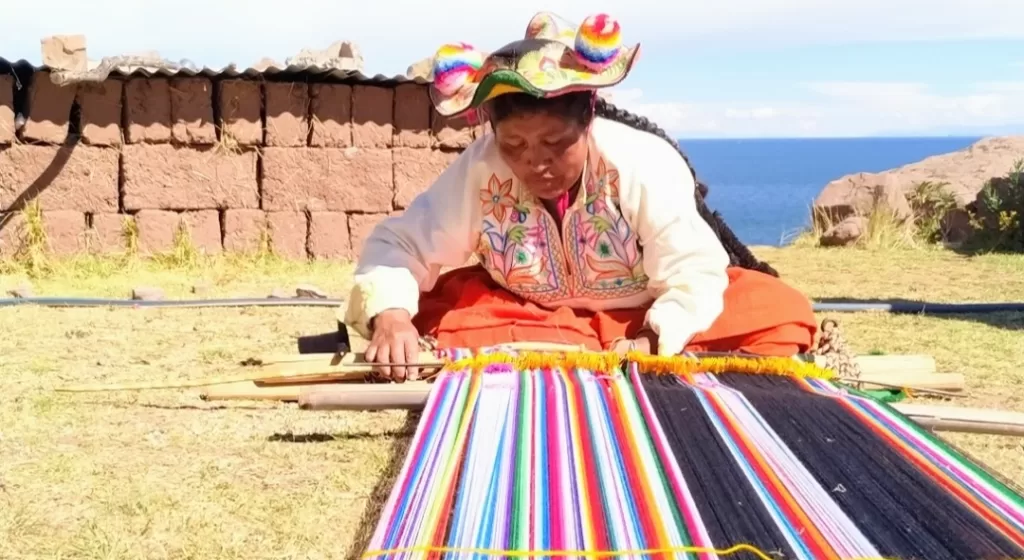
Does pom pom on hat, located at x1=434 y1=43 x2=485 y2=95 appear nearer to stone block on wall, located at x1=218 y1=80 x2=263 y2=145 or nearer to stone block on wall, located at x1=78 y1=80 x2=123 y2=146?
stone block on wall, located at x1=218 y1=80 x2=263 y2=145

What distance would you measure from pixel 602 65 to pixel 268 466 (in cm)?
141

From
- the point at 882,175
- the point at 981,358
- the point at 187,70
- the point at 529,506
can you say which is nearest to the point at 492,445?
the point at 529,506

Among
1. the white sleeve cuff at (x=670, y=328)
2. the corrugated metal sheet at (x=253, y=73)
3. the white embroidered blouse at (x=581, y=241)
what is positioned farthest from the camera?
the corrugated metal sheet at (x=253, y=73)

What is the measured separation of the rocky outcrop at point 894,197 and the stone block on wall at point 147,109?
6.36m

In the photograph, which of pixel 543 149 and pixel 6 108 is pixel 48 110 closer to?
pixel 6 108

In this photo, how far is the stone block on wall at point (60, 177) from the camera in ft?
23.7

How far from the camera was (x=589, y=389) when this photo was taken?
2.65 meters

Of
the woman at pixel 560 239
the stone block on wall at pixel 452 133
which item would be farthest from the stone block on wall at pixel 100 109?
the woman at pixel 560 239

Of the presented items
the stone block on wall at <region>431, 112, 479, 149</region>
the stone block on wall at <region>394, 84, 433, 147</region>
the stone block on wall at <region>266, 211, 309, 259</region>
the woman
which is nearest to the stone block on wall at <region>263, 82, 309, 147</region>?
the stone block on wall at <region>266, 211, 309, 259</region>

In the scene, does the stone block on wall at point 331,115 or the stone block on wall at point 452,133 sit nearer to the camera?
the stone block on wall at point 331,115

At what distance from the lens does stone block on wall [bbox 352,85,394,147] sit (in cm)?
773

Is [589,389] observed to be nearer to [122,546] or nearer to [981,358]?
[122,546]

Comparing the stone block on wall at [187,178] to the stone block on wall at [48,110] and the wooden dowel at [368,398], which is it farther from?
the wooden dowel at [368,398]

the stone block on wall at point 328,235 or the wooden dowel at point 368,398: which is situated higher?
the stone block on wall at point 328,235
